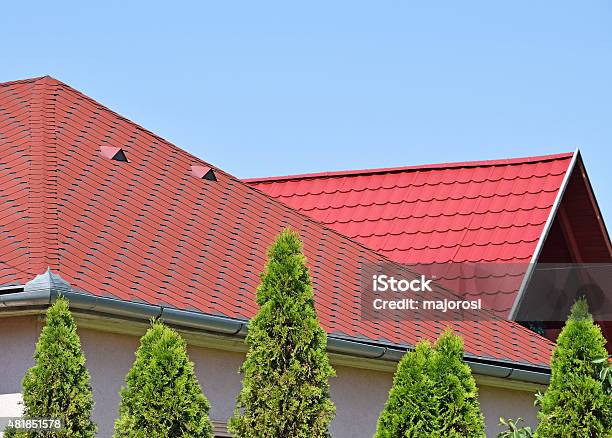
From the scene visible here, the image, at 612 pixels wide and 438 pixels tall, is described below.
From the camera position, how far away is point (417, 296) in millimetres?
13234

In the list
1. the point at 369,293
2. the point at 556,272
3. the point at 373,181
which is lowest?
the point at 369,293

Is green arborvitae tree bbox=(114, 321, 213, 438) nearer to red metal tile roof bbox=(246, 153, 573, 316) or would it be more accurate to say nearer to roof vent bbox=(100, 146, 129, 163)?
roof vent bbox=(100, 146, 129, 163)

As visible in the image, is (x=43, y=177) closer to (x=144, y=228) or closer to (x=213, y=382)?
(x=144, y=228)

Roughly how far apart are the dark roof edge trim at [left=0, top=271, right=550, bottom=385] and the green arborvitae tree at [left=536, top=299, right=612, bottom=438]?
5.58 feet

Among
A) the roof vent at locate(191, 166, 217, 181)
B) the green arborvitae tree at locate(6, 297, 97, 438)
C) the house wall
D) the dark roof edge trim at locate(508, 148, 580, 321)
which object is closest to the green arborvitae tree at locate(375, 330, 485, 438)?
the house wall

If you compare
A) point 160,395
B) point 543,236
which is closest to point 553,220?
point 543,236

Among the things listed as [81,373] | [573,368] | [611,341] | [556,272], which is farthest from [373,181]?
[81,373]

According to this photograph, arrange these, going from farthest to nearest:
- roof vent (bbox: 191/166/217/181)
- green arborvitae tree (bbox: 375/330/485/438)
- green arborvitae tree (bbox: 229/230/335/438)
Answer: roof vent (bbox: 191/166/217/181)
green arborvitae tree (bbox: 375/330/485/438)
green arborvitae tree (bbox: 229/230/335/438)

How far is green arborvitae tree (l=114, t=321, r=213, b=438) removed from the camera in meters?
8.55

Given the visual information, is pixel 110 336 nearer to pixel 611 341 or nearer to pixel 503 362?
pixel 503 362

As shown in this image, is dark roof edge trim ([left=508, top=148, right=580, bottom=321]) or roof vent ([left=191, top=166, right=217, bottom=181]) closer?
roof vent ([left=191, top=166, right=217, bottom=181])

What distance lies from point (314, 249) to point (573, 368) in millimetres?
4124

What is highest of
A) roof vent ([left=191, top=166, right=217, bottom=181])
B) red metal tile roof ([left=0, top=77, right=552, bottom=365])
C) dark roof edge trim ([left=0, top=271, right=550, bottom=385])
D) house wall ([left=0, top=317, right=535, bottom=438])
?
roof vent ([left=191, top=166, right=217, bottom=181])

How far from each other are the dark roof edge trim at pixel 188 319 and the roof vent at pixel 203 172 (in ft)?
11.3
